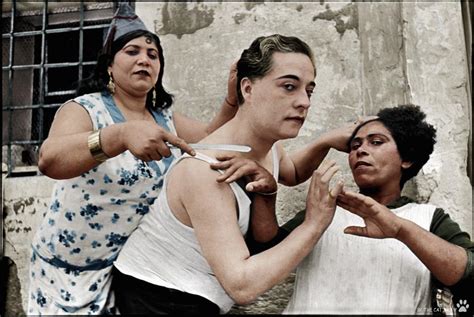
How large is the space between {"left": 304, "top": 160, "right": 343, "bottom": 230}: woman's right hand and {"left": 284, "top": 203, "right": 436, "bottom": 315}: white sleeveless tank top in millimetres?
319

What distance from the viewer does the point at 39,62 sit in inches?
164

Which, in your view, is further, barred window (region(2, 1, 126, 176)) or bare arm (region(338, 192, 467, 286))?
barred window (region(2, 1, 126, 176))

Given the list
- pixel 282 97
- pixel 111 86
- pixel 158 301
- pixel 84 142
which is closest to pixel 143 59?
pixel 111 86

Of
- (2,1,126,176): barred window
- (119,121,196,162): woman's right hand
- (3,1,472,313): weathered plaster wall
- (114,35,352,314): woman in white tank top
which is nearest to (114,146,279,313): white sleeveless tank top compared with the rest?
(114,35,352,314): woman in white tank top

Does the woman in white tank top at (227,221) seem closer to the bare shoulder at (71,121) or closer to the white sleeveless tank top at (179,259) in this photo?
the white sleeveless tank top at (179,259)

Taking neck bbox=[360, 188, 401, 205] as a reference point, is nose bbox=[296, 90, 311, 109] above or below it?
above

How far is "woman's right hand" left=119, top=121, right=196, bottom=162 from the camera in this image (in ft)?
7.21

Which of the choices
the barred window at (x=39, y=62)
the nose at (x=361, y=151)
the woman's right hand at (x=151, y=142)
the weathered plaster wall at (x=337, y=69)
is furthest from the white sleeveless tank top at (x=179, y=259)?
the barred window at (x=39, y=62)

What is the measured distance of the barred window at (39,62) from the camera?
160 inches

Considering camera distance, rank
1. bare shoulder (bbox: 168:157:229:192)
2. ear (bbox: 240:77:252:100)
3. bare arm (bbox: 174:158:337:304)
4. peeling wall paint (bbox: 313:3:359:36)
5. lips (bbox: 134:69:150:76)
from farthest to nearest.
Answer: peeling wall paint (bbox: 313:3:359:36) < lips (bbox: 134:69:150:76) < ear (bbox: 240:77:252:100) < bare shoulder (bbox: 168:157:229:192) < bare arm (bbox: 174:158:337:304)

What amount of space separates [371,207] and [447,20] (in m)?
1.46

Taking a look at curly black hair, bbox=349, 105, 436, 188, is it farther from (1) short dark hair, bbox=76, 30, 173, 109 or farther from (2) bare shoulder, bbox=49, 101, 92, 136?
(2) bare shoulder, bbox=49, 101, 92, 136

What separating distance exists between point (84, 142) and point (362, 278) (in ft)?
3.35

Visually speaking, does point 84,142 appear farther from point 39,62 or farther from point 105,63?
point 39,62
